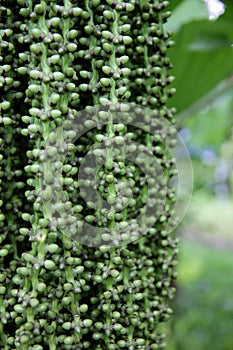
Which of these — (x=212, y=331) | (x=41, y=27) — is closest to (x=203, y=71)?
(x=41, y=27)

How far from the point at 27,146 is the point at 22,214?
0.10m

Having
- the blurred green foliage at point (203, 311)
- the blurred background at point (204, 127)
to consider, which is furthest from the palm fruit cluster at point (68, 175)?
the blurred green foliage at point (203, 311)

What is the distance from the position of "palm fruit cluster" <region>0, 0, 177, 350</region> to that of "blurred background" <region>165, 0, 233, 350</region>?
452mm

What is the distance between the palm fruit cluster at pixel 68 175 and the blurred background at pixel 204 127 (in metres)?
0.45

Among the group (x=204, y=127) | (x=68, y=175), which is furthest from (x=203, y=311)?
(x=68, y=175)

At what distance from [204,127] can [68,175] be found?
6.75 ft

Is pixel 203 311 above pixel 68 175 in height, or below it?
above

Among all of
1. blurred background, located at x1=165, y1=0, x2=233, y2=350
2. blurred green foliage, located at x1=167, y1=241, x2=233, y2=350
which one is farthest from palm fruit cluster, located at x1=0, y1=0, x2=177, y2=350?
blurred green foliage, located at x1=167, y1=241, x2=233, y2=350

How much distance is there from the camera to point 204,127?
262 centimetres

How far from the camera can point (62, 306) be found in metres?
0.65

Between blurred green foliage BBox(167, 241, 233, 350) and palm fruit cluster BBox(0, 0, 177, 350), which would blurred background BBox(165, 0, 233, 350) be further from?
palm fruit cluster BBox(0, 0, 177, 350)

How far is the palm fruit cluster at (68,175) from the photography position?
63 cm

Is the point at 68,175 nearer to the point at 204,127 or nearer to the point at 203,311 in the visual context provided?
the point at 204,127

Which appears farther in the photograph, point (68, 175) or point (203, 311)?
point (203, 311)
